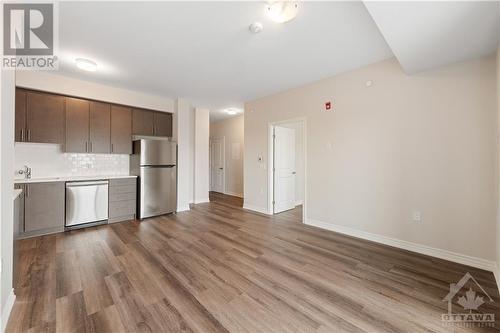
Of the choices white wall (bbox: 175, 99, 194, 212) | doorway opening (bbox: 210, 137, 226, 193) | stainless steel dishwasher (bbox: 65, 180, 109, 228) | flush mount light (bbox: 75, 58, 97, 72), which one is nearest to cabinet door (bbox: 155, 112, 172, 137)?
white wall (bbox: 175, 99, 194, 212)

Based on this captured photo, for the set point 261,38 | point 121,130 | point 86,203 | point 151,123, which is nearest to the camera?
point 261,38

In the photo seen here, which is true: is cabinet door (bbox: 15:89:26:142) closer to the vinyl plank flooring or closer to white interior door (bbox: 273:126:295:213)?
the vinyl plank flooring

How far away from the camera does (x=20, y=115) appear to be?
3156 mm

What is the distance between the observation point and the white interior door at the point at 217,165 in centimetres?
746

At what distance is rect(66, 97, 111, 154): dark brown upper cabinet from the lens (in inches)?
141

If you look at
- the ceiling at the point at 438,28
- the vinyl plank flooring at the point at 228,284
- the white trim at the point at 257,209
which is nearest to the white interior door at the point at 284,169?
the white trim at the point at 257,209

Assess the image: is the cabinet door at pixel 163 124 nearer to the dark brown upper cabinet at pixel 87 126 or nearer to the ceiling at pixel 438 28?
the dark brown upper cabinet at pixel 87 126

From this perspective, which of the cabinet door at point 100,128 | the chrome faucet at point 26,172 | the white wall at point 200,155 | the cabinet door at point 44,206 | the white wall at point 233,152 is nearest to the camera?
the cabinet door at point 44,206

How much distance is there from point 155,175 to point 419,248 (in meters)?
4.64

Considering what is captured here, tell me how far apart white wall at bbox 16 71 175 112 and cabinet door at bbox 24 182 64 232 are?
1.64 meters

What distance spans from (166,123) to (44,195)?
2543 mm

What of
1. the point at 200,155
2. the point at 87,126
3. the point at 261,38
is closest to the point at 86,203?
the point at 87,126

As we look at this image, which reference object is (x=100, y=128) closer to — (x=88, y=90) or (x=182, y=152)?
(x=88, y=90)

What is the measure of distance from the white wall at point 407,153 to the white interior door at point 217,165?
4.18 meters
